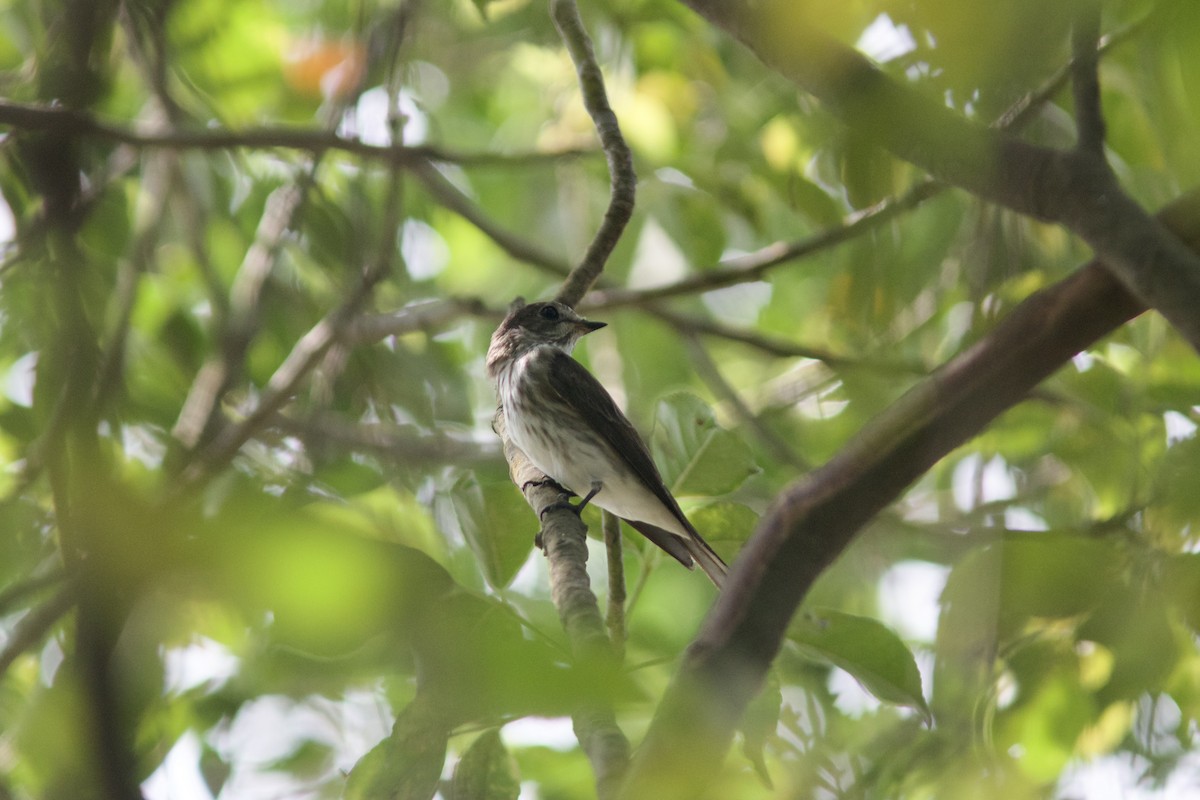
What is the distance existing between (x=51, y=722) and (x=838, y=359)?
3488 millimetres

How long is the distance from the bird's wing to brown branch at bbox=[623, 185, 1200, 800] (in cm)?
327

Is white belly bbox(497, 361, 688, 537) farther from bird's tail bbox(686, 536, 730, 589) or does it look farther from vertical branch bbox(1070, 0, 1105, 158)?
vertical branch bbox(1070, 0, 1105, 158)

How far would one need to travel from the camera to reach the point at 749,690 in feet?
3.48

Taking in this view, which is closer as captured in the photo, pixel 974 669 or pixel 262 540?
pixel 262 540

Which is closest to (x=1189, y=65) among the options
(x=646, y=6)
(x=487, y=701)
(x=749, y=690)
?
(x=749, y=690)

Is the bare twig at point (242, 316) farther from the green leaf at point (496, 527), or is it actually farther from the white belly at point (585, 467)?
the white belly at point (585, 467)

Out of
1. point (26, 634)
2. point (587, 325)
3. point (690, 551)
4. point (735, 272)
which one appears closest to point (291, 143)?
point (587, 325)

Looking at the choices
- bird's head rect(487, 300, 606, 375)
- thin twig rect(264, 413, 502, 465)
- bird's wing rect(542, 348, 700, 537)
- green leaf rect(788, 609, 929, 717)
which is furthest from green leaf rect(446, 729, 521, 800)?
bird's head rect(487, 300, 606, 375)

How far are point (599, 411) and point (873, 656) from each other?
252 centimetres

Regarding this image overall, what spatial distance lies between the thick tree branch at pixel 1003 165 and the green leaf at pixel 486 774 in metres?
1.51

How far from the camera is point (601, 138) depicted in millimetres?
3562

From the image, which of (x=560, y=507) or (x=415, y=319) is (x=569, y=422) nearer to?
(x=415, y=319)

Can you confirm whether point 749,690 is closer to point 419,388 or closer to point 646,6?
point 419,388

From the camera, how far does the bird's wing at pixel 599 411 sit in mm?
4688
